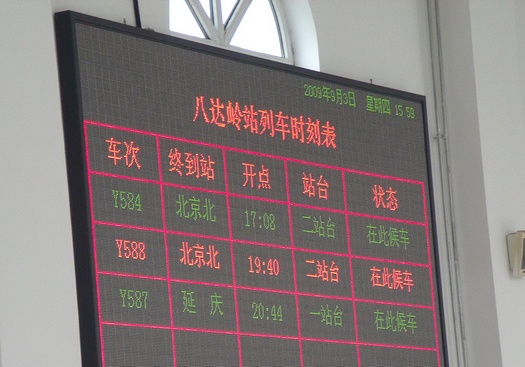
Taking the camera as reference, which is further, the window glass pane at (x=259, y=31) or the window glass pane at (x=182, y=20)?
the window glass pane at (x=259, y=31)

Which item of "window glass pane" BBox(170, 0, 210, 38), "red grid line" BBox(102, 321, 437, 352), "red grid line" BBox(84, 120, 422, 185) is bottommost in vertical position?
"red grid line" BBox(102, 321, 437, 352)

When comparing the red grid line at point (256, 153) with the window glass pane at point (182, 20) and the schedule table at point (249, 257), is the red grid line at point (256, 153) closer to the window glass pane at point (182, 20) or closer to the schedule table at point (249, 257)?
the schedule table at point (249, 257)

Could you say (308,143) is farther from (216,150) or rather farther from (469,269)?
(469,269)

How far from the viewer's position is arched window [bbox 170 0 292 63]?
627 centimetres

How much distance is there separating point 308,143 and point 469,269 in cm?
152

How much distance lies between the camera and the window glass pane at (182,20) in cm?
619

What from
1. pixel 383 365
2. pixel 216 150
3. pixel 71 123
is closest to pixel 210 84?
pixel 216 150

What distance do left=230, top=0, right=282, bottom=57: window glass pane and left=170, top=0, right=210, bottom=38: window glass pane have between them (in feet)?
0.82

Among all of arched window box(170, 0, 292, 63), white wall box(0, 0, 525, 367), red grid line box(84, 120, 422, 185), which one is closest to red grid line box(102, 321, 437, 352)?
white wall box(0, 0, 525, 367)

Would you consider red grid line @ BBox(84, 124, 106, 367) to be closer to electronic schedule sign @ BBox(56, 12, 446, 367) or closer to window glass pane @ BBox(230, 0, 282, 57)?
electronic schedule sign @ BBox(56, 12, 446, 367)

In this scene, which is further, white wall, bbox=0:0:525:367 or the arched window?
white wall, bbox=0:0:525:367

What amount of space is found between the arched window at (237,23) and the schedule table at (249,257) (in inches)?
29.8

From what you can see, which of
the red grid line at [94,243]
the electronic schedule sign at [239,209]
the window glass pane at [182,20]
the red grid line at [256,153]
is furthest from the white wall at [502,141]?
the red grid line at [94,243]

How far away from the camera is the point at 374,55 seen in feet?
22.8
